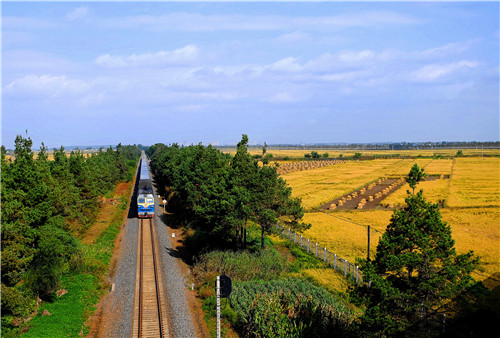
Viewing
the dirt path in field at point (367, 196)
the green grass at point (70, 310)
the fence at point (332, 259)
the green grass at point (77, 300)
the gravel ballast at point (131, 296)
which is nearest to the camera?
the green grass at point (70, 310)

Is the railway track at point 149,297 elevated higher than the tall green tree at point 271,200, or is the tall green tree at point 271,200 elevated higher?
the tall green tree at point 271,200

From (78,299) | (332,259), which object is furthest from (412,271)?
(78,299)

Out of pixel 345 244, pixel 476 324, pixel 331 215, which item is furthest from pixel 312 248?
pixel 331 215

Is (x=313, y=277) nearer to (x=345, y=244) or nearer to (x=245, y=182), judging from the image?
(x=245, y=182)

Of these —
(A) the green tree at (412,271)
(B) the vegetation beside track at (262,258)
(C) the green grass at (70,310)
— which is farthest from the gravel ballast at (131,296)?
(A) the green tree at (412,271)

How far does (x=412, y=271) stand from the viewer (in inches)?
604

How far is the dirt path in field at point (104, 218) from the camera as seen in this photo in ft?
141

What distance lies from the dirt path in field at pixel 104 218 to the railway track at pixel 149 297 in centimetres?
658

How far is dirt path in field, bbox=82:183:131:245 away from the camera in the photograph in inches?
1692

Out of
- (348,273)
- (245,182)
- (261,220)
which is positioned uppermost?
(245,182)

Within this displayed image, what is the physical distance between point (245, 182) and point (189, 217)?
2002cm

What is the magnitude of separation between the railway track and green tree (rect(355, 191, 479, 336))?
12.0 meters

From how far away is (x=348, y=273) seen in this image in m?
31.3

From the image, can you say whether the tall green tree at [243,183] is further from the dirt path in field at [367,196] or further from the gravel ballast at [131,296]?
the dirt path in field at [367,196]
